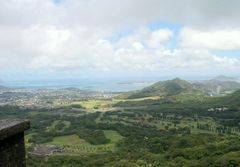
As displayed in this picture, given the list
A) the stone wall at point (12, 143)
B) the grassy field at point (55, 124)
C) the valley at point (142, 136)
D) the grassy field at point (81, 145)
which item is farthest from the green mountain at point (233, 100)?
the stone wall at point (12, 143)

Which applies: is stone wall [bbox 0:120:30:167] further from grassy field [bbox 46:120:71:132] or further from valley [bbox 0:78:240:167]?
grassy field [bbox 46:120:71:132]

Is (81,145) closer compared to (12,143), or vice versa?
(12,143)

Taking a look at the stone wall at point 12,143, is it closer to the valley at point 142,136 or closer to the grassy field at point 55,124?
the valley at point 142,136

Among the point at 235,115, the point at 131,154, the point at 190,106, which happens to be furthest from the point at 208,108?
the point at 131,154

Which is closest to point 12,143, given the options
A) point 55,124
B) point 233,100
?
point 55,124

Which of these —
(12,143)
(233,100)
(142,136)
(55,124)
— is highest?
(12,143)

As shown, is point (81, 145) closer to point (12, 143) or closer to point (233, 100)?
Answer: point (233, 100)

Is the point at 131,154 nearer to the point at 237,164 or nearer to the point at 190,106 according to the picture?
the point at 237,164
